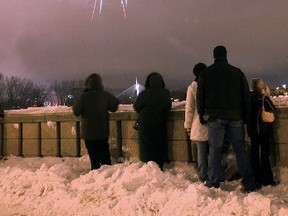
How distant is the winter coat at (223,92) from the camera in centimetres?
530

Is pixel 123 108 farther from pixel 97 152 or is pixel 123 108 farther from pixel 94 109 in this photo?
pixel 97 152

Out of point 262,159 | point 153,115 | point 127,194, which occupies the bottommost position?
point 127,194

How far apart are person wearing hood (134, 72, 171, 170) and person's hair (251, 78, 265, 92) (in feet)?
4.87

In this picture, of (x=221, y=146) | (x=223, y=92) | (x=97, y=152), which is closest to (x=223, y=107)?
(x=223, y=92)

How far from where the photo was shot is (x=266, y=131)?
5.77m

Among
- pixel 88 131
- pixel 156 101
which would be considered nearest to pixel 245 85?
pixel 156 101

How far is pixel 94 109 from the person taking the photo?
22.8ft

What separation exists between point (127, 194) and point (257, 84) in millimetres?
2475

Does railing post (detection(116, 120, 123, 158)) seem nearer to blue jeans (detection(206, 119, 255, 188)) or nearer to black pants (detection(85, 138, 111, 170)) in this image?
black pants (detection(85, 138, 111, 170))

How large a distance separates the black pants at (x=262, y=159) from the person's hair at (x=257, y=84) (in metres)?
0.65

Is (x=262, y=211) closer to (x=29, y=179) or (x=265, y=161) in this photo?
(x=265, y=161)

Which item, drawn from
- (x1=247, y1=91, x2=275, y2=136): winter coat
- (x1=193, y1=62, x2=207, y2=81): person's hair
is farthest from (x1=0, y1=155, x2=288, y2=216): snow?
(x1=193, y1=62, x2=207, y2=81): person's hair

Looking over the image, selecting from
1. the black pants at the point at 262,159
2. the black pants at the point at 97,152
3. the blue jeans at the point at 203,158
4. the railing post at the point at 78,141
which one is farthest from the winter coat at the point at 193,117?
the railing post at the point at 78,141

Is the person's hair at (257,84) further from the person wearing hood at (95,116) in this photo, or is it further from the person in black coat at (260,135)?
Result: the person wearing hood at (95,116)
